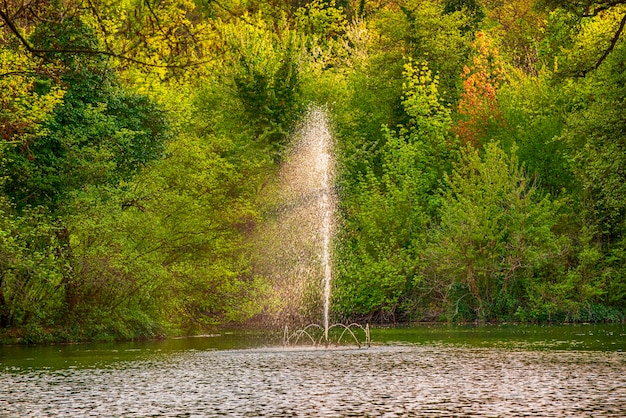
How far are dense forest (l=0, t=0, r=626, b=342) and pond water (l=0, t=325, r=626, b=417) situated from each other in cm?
576

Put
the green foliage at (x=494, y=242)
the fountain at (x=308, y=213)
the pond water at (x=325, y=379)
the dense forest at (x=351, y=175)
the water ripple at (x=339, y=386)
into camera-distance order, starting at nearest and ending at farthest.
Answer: the water ripple at (x=339, y=386) → the pond water at (x=325, y=379) → the dense forest at (x=351, y=175) → the fountain at (x=308, y=213) → the green foliage at (x=494, y=242)

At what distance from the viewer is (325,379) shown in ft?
92.3

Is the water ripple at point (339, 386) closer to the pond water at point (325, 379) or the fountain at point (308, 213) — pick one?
the pond water at point (325, 379)

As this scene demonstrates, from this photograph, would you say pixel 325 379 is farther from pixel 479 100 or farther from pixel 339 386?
pixel 479 100

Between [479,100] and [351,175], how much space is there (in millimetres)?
11053

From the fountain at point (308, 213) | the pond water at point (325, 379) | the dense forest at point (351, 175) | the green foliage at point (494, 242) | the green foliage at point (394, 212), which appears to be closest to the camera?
the pond water at point (325, 379)

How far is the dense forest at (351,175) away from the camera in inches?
1843

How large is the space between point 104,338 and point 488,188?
2823cm

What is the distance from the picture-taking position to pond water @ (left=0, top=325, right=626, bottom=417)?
69.6 ft

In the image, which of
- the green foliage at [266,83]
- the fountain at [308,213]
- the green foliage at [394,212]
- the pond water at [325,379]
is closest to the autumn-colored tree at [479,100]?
the green foliage at [394,212]

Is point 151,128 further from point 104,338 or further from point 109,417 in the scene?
point 109,417

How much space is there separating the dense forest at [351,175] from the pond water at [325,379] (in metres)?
5.76

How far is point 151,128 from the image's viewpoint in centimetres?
5403

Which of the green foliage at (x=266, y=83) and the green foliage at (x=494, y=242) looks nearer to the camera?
the green foliage at (x=494, y=242)
